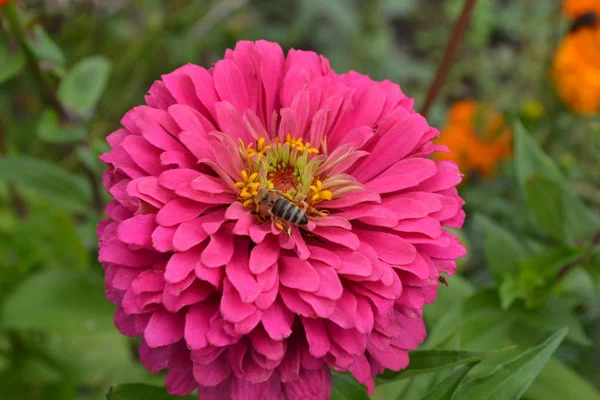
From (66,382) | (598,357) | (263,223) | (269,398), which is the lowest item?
(66,382)

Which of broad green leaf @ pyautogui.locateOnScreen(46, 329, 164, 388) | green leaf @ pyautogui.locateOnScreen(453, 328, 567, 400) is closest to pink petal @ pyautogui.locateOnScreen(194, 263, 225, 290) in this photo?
green leaf @ pyautogui.locateOnScreen(453, 328, 567, 400)

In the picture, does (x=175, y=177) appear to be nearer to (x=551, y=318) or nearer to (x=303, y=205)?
(x=303, y=205)

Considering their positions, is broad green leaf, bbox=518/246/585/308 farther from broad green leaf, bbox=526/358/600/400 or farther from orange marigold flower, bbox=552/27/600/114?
orange marigold flower, bbox=552/27/600/114

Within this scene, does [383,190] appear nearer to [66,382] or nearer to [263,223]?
[263,223]

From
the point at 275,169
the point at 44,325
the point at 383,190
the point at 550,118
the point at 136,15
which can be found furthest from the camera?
the point at 136,15

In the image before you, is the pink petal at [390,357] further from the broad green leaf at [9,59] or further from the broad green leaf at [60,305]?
the broad green leaf at [9,59]

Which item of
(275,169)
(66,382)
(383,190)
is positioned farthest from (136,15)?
(383,190)

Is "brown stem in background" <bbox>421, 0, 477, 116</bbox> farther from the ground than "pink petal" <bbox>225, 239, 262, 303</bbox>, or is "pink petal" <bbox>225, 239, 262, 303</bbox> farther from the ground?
"brown stem in background" <bbox>421, 0, 477, 116</bbox>

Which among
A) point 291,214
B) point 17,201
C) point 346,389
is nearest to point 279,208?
point 291,214
